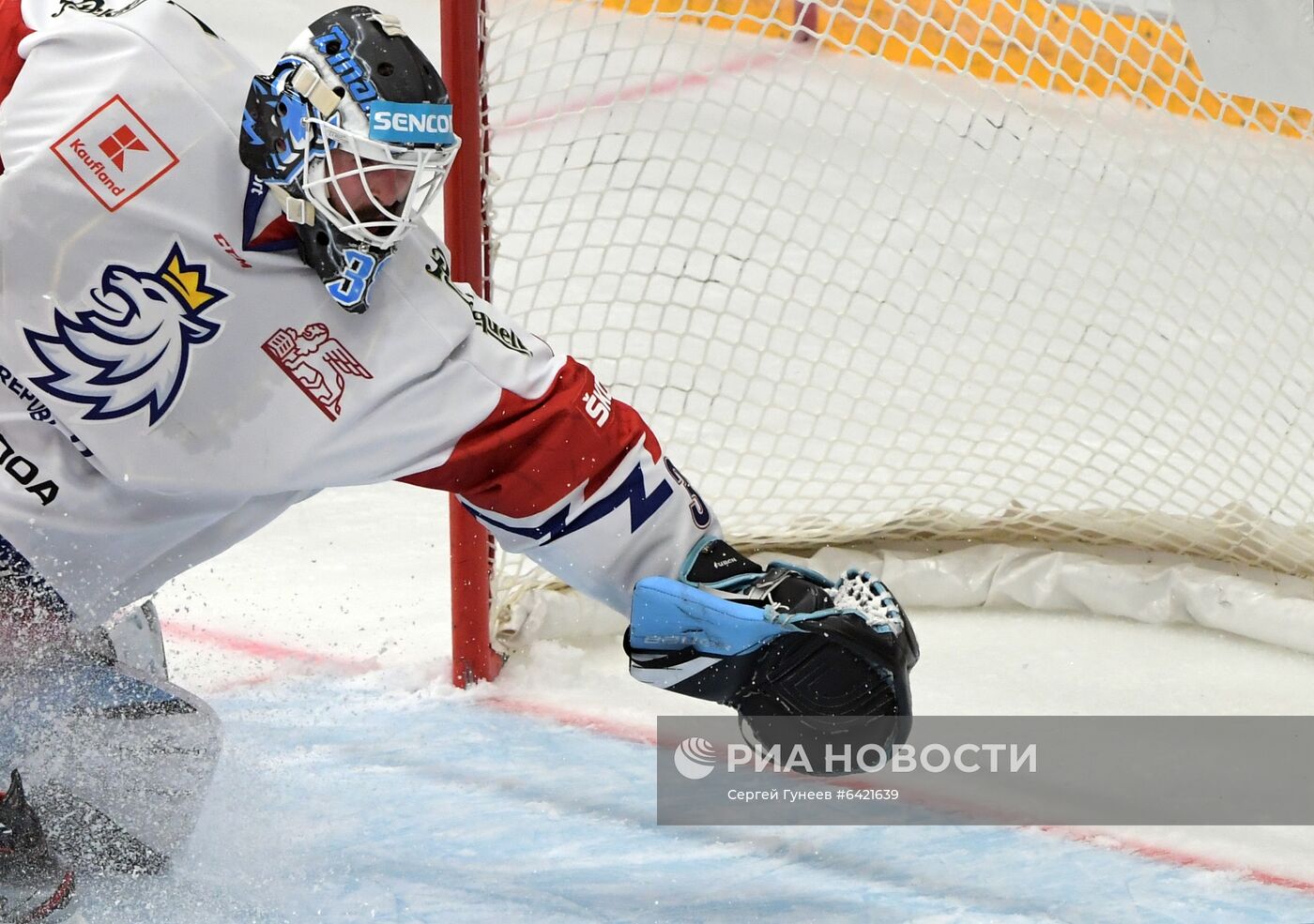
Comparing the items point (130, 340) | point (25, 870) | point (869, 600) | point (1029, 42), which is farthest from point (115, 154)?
point (1029, 42)

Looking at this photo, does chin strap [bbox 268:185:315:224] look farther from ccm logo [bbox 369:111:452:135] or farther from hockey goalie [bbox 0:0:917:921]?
ccm logo [bbox 369:111:452:135]

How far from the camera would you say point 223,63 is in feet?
5.73

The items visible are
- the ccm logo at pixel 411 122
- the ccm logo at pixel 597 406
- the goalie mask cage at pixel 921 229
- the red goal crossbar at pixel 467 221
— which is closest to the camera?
the ccm logo at pixel 411 122

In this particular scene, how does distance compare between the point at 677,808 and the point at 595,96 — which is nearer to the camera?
the point at 677,808

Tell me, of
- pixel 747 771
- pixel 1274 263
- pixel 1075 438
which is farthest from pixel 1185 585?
pixel 747 771

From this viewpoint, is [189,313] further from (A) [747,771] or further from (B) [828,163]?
(B) [828,163]

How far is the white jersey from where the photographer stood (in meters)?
1.67

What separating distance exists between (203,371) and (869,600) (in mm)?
861

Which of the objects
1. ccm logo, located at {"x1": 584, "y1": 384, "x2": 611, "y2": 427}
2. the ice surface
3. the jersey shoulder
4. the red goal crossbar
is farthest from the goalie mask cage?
the jersey shoulder

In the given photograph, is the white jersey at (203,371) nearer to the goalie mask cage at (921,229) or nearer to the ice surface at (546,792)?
the ice surface at (546,792)

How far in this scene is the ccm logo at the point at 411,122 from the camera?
1.61 meters

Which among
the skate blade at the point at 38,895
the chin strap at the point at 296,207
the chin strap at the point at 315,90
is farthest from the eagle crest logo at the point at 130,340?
the skate blade at the point at 38,895

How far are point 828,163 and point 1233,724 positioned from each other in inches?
51.7

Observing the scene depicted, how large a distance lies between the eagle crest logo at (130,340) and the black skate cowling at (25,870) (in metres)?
0.53
